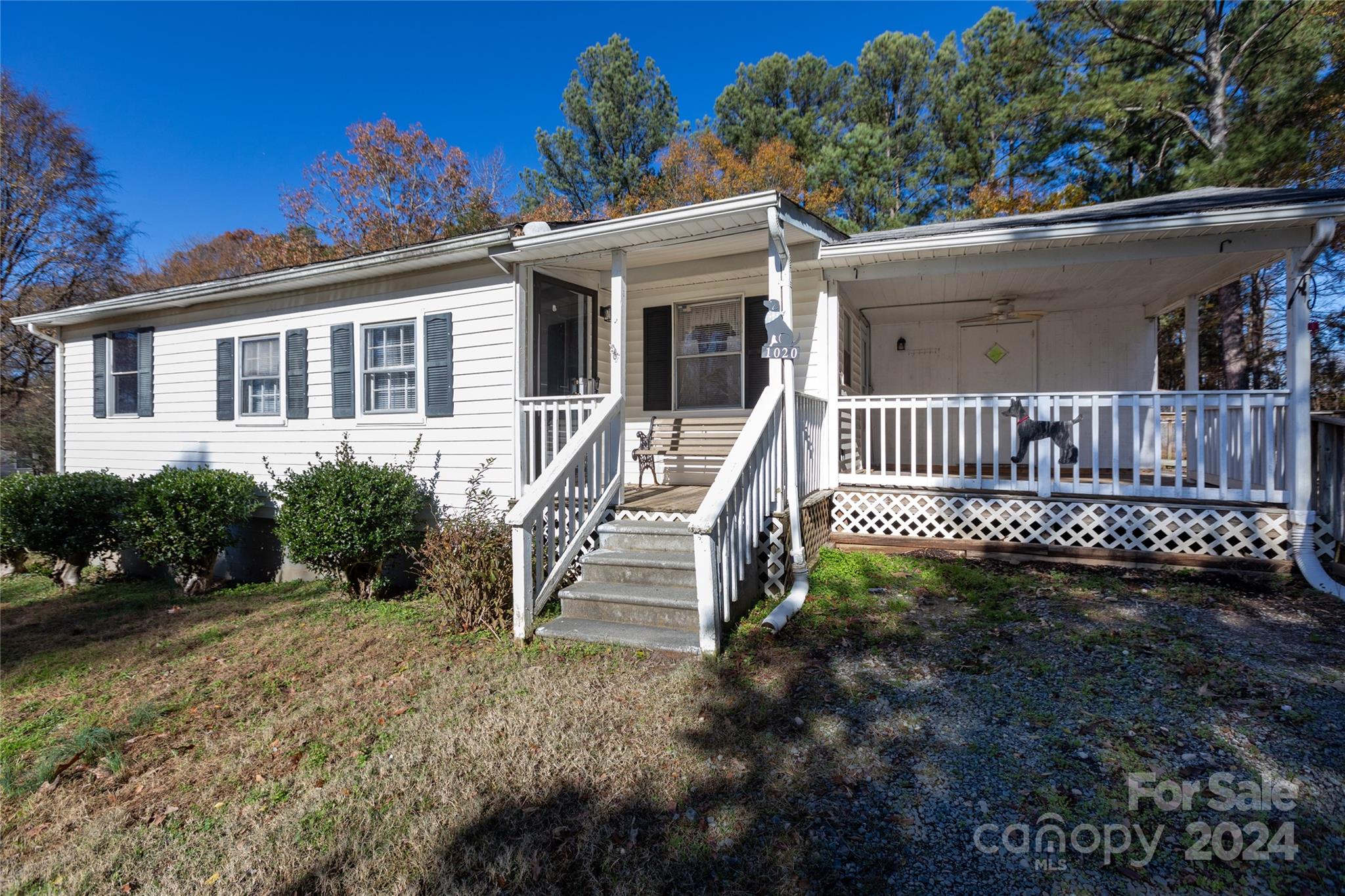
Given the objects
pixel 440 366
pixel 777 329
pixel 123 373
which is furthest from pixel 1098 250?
pixel 123 373

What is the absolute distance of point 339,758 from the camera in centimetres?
314

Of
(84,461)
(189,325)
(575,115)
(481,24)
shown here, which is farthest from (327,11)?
(575,115)

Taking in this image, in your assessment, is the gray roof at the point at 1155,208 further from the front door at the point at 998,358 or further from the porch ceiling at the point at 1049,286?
the front door at the point at 998,358

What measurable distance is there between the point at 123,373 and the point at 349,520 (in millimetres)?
6340

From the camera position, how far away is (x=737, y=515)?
436cm

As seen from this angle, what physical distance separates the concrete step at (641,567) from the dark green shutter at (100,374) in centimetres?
933

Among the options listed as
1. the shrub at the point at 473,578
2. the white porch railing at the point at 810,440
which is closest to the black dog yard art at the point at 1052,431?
the white porch railing at the point at 810,440

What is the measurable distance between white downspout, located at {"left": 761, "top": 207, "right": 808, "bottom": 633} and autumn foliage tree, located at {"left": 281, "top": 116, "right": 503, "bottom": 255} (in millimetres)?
15680

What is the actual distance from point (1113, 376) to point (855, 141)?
37.5 ft

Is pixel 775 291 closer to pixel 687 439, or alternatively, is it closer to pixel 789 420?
pixel 789 420

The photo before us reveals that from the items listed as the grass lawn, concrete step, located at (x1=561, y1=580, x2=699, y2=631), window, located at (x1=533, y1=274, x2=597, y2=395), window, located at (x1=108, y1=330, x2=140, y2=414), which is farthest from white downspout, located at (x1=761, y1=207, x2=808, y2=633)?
window, located at (x1=108, y1=330, x2=140, y2=414)

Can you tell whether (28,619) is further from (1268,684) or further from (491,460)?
(1268,684)

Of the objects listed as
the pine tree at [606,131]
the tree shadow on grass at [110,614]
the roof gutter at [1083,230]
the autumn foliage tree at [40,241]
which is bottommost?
the tree shadow on grass at [110,614]

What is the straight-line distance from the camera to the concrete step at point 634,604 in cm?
434
